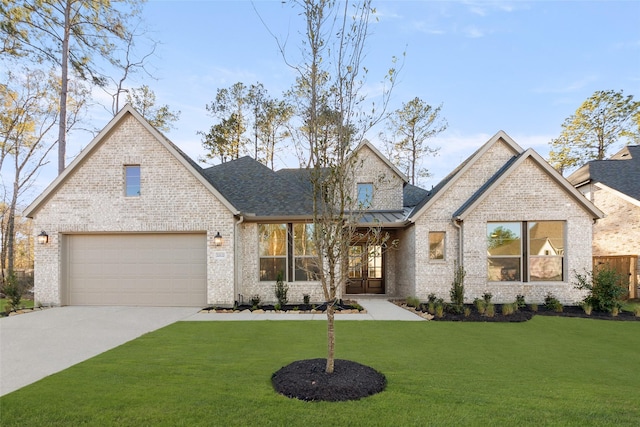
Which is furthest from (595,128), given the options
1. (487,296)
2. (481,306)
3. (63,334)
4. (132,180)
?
(63,334)

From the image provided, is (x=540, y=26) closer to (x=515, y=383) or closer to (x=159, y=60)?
(x=515, y=383)

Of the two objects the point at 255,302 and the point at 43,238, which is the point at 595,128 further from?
the point at 43,238

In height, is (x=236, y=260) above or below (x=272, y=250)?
below

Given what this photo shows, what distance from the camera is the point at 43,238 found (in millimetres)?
10375

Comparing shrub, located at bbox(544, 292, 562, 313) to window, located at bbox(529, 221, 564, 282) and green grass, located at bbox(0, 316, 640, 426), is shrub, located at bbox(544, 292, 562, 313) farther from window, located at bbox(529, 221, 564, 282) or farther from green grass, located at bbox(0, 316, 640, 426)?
green grass, located at bbox(0, 316, 640, 426)

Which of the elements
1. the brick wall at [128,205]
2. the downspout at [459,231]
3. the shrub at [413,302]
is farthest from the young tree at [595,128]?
the brick wall at [128,205]

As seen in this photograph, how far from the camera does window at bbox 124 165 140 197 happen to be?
1059cm

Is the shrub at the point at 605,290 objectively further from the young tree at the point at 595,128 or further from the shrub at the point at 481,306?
the young tree at the point at 595,128

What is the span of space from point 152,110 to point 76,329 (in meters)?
18.9

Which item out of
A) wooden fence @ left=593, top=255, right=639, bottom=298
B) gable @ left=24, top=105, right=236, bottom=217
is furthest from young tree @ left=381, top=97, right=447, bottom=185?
gable @ left=24, top=105, right=236, bottom=217

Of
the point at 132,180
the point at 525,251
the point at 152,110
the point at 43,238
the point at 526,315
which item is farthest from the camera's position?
the point at 152,110

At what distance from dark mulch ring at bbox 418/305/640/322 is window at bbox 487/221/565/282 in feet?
4.23

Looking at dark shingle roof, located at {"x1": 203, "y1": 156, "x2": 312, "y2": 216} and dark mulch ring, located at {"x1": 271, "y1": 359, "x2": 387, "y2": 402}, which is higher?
dark shingle roof, located at {"x1": 203, "y1": 156, "x2": 312, "y2": 216}

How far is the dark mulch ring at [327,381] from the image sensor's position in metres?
3.88
